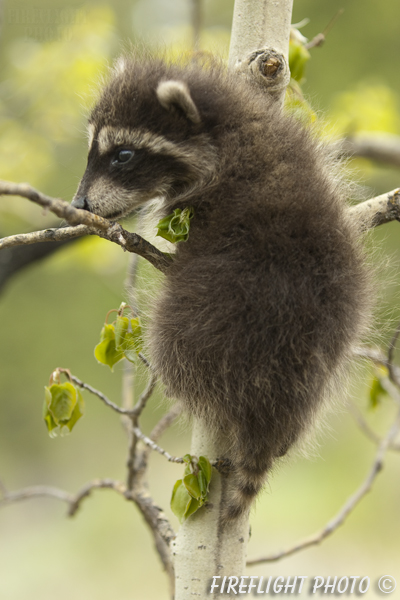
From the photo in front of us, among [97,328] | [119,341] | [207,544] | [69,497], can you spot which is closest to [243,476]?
[207,544]

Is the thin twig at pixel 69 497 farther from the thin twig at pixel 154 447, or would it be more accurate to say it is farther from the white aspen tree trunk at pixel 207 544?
the white aspen tree trunk at pixel 207 544

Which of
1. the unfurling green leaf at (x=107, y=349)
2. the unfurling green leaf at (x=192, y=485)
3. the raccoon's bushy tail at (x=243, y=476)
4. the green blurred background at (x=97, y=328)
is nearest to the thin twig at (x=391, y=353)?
the green blurred background at (x=97, y=328)

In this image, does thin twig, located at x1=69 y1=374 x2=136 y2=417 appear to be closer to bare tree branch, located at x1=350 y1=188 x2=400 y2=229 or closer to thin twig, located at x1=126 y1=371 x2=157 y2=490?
thin twig, located at x1=126 y1=371 x2=157 y2=490

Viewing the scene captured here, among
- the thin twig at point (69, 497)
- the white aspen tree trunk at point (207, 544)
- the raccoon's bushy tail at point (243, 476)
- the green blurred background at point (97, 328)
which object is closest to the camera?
the raccoon's bushy tail at point (243, 476)

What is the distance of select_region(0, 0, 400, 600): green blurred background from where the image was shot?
173 inches

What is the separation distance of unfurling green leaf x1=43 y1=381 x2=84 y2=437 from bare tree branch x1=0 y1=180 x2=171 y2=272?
0.43 m

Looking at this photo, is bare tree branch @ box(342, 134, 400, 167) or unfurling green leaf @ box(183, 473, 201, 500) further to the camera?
bare tree branch @ box(342, 134, 400, 167)

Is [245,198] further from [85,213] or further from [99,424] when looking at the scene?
[99,424]

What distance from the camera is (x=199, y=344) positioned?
5.20 feet

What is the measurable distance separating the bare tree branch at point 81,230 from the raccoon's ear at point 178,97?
42 centimetres

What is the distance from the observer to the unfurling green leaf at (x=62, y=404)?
5.49 feet

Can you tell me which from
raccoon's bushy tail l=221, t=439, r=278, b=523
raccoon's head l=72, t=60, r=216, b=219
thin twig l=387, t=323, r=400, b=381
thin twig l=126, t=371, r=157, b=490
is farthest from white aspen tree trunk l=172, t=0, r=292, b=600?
thin twig l=387, t=323, r=400, b=381

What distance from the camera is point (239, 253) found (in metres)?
1.57

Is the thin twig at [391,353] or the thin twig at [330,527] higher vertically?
the thin twig at [391,353]
